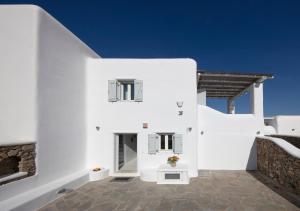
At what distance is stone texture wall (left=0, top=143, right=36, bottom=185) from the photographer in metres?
5.60

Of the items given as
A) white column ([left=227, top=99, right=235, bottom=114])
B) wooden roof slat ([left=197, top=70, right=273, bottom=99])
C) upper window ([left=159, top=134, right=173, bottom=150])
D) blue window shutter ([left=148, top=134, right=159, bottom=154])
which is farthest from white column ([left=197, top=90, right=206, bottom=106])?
blue window shutter ([left=148, top=134, right=159, bottom=154])

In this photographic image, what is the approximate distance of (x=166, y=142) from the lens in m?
9.95

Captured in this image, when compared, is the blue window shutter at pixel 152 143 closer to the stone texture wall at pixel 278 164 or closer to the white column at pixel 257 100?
the stone texture wall at pixel 278 164

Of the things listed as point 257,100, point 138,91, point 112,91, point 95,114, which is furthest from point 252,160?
point 95,114

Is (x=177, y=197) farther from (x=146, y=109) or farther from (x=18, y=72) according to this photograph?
(x=18, y=72)

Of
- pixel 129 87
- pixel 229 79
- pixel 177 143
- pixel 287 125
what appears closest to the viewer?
pixel 177 143

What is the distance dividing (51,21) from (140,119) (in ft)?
19.6

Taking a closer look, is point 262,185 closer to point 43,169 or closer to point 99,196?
point 99,196

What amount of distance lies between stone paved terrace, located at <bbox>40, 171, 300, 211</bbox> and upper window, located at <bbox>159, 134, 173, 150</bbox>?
208 cm

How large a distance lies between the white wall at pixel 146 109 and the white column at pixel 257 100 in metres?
4.38

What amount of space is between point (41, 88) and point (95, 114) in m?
3.52

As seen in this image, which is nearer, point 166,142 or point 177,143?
point 177,143

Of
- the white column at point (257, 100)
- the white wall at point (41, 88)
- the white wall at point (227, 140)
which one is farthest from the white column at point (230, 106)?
the white wall at point (41, 88)

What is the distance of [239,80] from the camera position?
1210 centimetres
